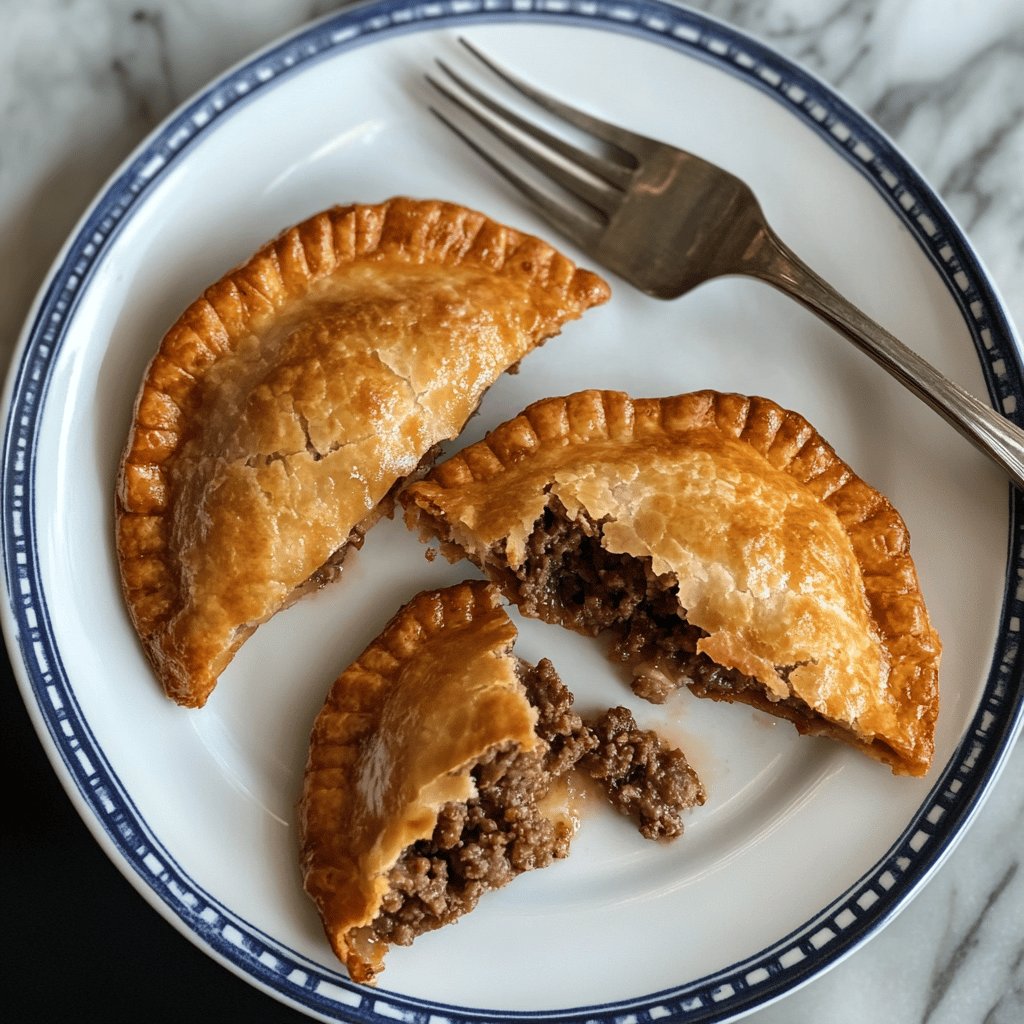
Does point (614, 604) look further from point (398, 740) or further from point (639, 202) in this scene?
point (639, 202)

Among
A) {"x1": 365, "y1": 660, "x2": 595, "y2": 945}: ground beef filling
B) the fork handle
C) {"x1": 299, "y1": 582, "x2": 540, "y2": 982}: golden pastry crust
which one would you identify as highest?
the fork handle

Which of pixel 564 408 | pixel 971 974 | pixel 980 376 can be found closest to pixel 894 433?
pixel 980 376

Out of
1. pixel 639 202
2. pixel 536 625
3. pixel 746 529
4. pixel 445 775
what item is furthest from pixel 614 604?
pixel 639 202

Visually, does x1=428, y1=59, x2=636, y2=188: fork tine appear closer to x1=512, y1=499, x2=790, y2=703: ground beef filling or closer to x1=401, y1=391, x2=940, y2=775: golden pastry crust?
x1=401, y1=391, x2=940, y2=775: golden pastry crust

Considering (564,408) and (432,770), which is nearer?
(432,770)

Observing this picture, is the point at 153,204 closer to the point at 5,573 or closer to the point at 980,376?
the point at 5,573

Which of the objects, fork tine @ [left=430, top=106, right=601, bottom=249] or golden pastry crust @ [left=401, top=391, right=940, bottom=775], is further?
fork tine @ [left=430, top=106, right=601, bottom=249]

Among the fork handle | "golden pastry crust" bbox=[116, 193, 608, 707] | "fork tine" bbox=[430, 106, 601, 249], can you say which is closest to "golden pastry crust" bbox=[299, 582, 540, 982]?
"golden pastry crust" bbox=[116, 193, 608, 707]

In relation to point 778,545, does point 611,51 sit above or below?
above
